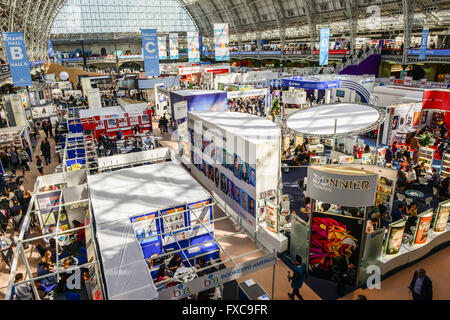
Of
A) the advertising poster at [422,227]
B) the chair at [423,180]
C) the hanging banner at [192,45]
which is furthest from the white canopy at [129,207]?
the hanging banner at [192,45]

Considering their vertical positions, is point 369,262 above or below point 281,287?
above

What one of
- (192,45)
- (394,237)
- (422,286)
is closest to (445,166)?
(394,237)

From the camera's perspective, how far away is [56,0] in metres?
42.1

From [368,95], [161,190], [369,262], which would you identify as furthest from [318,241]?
[368,95]

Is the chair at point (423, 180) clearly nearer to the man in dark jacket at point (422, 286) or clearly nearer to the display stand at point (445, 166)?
the display stand at point (445, 166)

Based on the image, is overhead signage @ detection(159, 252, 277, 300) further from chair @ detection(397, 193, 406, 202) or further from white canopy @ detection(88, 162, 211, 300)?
chair @ detection(397, 193, 406, 202)

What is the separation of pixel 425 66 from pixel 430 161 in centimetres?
2335

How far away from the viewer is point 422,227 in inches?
278

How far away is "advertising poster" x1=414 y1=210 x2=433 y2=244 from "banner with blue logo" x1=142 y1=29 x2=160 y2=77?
1537 cm

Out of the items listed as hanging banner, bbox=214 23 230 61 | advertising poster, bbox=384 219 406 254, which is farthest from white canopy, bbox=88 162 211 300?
hanging banner, bbox=214 23 230 61

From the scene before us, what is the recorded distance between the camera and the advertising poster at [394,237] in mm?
6568

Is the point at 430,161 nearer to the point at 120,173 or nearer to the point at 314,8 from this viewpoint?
the point at 120,173

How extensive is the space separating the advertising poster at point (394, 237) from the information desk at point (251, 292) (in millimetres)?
3393

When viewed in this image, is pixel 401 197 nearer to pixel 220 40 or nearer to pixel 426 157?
pixel 426 157
